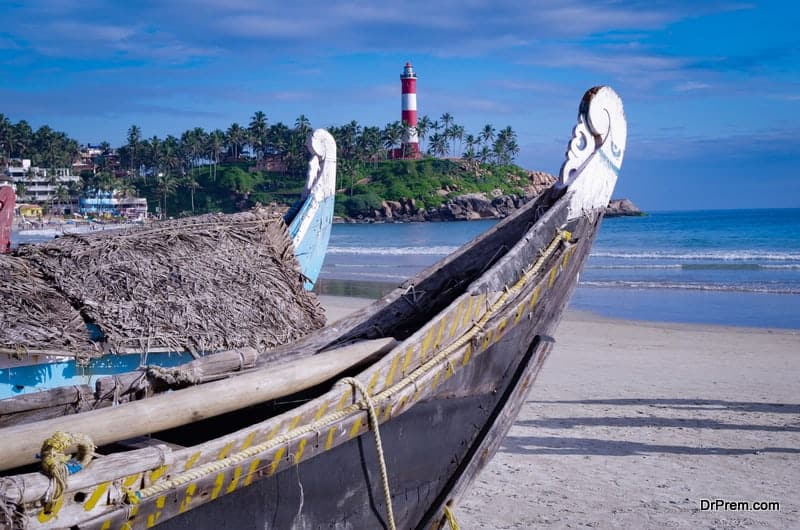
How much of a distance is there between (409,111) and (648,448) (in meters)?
87.3

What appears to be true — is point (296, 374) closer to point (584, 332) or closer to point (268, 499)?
point (268, 499)

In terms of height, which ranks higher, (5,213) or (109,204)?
(5,213)

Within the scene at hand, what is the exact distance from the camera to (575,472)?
574 cm

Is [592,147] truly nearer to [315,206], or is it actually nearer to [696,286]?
[315,206]

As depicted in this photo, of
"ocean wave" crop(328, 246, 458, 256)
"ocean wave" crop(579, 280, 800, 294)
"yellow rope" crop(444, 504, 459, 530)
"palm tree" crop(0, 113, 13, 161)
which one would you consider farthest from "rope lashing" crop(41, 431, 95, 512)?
"palm tree" crop(0, 113, 13, 161)

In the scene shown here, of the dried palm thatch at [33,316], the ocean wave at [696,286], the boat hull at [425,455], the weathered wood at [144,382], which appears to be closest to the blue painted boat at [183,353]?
the dried palm thatch at [33,316]

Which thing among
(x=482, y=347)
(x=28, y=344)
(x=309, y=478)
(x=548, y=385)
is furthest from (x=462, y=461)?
(x=548, y=385)

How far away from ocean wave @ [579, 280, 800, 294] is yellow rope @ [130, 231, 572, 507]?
19082mm

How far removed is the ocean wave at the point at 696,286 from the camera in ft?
69.4

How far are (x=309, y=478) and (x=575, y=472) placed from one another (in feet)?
10.7

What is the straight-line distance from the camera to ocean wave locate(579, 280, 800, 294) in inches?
833

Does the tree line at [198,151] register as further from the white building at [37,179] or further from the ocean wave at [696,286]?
the ocean wave at [696,286]

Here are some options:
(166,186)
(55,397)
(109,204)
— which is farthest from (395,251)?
(166,186)

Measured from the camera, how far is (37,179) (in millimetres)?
84500
